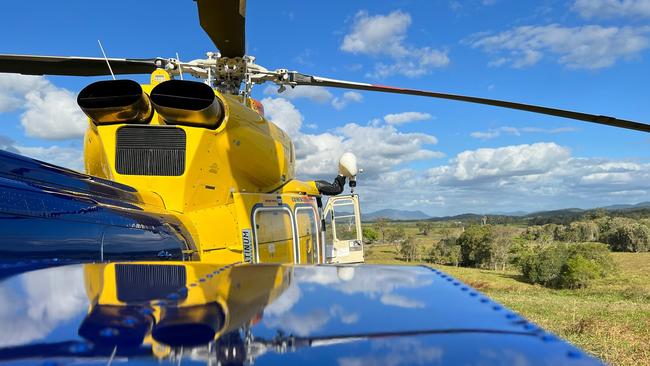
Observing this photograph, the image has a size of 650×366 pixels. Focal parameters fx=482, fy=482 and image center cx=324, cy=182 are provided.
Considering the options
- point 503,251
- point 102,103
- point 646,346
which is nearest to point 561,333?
point 646,346

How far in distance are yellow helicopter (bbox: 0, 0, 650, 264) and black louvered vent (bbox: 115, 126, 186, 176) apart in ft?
0.04

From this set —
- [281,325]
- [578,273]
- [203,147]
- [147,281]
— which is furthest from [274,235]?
[578,273]

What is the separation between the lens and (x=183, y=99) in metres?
Answer: 5.06

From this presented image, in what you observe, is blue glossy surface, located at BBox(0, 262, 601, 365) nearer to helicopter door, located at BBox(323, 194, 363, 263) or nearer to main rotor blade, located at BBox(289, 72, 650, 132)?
main rotor blade, located at BBox(289, 72, 650, 132)

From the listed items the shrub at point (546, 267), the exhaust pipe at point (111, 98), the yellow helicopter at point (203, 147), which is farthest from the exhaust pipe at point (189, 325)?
the shrub at point (546, 267)

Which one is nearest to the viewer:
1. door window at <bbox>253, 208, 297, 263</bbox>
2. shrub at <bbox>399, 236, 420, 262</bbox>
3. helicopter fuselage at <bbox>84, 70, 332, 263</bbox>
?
helicopter fuselage at <bbox>84, 70, 332, 263</bbox>

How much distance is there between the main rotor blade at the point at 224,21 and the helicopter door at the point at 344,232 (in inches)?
185

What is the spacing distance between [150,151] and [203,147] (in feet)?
1.85

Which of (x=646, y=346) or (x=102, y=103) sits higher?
(x=102, y=103)

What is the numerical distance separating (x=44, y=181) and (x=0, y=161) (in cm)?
35

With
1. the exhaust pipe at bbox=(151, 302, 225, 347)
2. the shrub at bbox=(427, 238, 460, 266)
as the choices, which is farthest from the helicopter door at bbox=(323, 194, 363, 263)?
the shrub at bbox=(427, 238, 460, 266)

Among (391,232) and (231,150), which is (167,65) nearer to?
(231,150)

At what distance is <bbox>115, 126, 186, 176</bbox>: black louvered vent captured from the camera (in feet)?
17.0

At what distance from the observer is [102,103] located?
511cm
